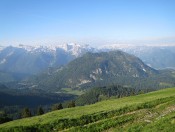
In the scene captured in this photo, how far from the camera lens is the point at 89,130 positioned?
3183 cm

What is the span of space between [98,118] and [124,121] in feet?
25.7

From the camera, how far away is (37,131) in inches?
1394

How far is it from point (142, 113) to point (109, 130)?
30.4 ft

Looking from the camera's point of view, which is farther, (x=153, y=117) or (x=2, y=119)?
(x=2, y=119)

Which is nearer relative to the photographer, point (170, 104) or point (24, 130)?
point (24, 130)

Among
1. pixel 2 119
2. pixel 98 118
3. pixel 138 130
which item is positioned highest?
pixel 138 130

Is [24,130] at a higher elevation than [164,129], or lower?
lower

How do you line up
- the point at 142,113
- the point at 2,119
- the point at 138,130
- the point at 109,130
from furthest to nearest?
the point at 2,119 < the point at 142,113 < the point at 109,130 < the point at 138,130

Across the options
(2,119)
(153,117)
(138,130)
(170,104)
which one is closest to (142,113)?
(153,117)

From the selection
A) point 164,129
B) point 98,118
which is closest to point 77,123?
point 98,118

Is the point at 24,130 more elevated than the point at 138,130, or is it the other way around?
the point at 138,130

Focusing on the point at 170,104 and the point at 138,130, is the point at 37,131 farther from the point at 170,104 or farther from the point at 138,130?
the point at 170,104

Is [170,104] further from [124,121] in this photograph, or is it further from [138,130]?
[138,130]

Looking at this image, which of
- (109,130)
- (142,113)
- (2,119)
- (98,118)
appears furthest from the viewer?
(2,119)
